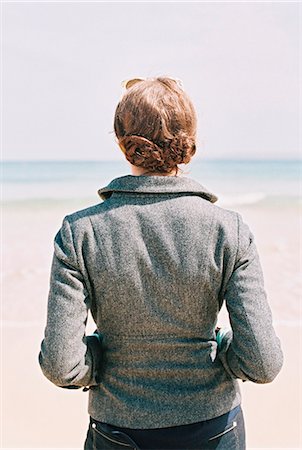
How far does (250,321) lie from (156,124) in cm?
44

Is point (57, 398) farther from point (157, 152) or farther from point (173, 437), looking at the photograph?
point (157, 152)

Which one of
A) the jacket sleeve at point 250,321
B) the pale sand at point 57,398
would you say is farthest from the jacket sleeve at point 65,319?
the pale sand at point 57,398

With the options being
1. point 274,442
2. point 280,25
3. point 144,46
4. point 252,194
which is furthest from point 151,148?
point 280,25

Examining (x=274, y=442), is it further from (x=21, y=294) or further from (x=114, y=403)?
(x=21, y=294)

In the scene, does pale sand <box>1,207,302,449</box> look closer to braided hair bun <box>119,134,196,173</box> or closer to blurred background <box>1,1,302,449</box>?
blurred background <box>1,1,302,449</box>

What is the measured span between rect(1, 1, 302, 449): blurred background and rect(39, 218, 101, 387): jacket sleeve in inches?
104

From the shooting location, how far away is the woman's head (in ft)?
4.92

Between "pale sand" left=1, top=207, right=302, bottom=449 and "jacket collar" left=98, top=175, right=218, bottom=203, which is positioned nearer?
"jacket collar" left=98, top=175, right=218, bottom=203

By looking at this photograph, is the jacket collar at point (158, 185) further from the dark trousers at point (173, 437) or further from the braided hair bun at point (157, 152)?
the dark trousers at point (173, 437)

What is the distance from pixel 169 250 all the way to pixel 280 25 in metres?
20.2

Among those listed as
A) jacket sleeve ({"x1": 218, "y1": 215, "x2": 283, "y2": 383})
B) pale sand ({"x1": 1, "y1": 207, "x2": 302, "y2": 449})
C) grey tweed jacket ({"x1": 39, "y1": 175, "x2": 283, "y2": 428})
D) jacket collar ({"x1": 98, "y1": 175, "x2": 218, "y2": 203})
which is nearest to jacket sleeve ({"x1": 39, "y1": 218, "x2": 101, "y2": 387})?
grey tweed jacket ({"x1": 39, "y1": 175, "x2": 283, "y2": 428})

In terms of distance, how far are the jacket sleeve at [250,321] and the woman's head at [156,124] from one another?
206mm

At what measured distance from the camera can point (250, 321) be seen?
1477mm

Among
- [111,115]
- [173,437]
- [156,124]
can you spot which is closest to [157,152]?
[156,124]
